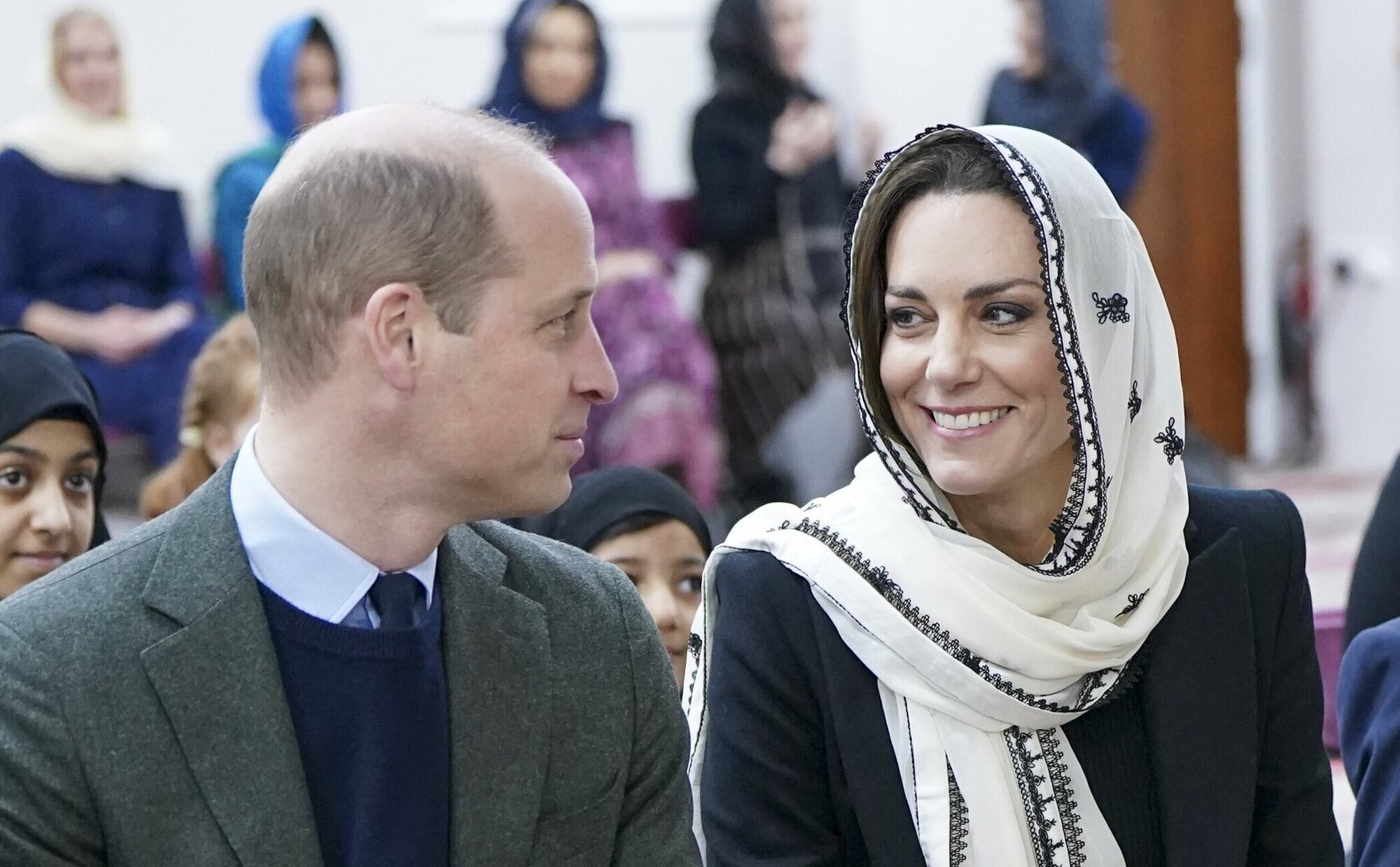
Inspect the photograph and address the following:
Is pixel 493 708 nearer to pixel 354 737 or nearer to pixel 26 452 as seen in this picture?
pixel 354 737

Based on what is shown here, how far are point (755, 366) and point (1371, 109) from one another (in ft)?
10.1

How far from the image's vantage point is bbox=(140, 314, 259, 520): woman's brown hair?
3.48 metres

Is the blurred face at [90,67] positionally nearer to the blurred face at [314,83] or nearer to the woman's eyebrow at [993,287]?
the blurred face at [314,83]

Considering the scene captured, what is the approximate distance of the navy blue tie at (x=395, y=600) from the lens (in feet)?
5.14

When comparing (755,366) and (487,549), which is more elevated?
(487,549)

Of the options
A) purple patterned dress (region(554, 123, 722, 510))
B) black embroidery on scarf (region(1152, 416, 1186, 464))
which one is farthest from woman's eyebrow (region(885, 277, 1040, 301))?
purple patterned dress (region(554, 123, 722, 510))

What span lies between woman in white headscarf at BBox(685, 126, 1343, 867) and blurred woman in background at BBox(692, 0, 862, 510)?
373 centimetres

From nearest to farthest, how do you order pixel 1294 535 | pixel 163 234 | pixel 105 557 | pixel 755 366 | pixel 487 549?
pixel 105 557 → pixel 487 549 → pixel 1294 535 → pixel 163 234 → pixel 755 366

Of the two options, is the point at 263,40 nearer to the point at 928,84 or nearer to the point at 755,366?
the point at 755,366

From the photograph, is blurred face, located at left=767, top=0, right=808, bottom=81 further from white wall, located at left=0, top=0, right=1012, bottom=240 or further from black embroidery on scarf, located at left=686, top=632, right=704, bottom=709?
black embroidery on scarf, located at left=686, top=632, right=704, bottom=709

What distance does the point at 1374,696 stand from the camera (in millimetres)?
1929

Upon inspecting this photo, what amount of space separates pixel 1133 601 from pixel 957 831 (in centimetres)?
35

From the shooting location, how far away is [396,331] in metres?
1.51

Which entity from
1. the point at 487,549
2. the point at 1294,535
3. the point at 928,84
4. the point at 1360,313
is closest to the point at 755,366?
the point at 928,84
